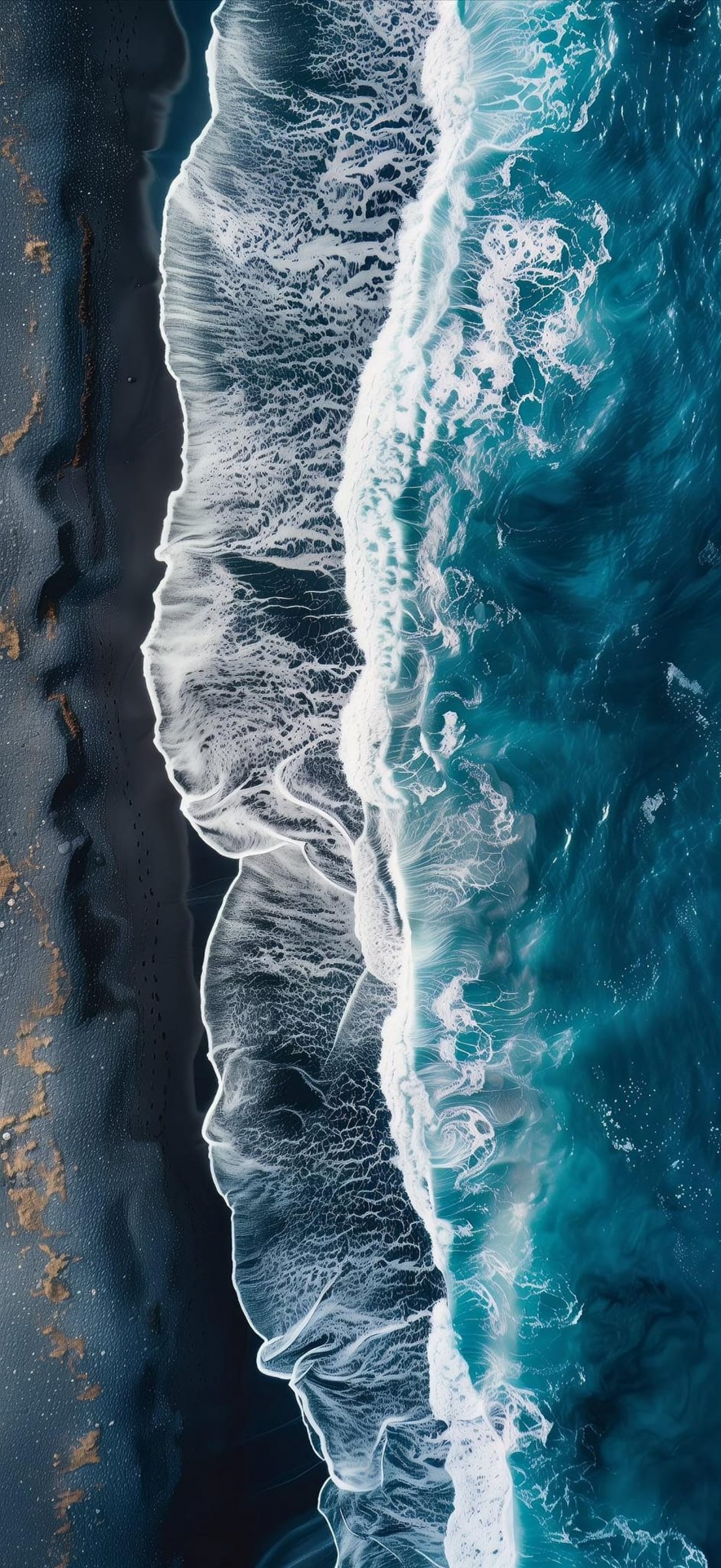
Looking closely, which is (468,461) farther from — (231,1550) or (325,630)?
(231,1550)

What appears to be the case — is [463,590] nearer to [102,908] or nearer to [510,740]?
[510,740]

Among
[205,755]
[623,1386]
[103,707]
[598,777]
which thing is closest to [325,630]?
[205,755]

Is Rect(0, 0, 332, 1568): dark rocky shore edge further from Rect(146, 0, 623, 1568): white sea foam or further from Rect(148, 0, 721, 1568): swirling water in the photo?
Rect(148, 0, 721, 1568): swirling water

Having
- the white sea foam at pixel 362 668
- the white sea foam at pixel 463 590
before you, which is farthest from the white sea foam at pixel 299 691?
the white sea foam at pixel 463 590

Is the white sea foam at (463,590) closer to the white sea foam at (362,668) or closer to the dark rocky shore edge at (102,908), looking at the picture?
the white sea foam at (362,668)

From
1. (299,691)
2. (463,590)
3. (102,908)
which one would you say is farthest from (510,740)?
(102,908)

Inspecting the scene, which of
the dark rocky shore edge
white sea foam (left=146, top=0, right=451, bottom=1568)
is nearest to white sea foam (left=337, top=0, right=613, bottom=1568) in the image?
white sea foam (left=146, top=0, right=451, bottom=1568)

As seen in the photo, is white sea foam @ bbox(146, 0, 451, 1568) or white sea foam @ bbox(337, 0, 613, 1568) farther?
white sea foam @ bbox(146, 0, 451, 1568)
